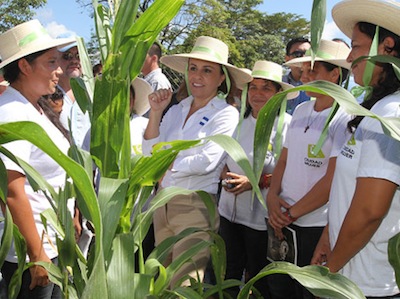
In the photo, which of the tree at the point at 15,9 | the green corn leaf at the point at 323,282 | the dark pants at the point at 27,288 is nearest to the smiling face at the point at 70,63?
the dark pants at the point at 27,288

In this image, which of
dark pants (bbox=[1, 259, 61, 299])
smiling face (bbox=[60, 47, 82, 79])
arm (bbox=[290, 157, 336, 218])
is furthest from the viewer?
smiling face (bbox=[60, 47, 82, 79])

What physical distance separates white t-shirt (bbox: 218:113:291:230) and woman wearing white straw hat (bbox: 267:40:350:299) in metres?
0.21

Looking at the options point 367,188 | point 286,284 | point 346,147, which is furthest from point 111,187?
point 286,284

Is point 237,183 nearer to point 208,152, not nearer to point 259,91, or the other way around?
point 208,152

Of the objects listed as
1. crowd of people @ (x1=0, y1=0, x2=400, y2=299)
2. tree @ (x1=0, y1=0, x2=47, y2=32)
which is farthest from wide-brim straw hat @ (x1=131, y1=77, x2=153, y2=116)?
tree @ (x1=0, y1=0, x2=47, y2=32)

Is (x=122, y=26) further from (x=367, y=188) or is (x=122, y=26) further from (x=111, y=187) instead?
(x=367, y=188)

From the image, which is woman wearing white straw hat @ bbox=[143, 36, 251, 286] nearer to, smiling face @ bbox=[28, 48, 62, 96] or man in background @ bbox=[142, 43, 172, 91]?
smiling face @ bbox=[28, 48, 62, 96]

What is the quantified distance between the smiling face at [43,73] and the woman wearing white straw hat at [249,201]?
1047 millimetres

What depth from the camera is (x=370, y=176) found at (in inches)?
51.4

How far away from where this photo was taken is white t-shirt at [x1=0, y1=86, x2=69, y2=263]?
168 centimetres

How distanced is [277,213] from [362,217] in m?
0.92

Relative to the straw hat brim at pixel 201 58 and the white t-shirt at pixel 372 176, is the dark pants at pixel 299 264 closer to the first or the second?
the white t-shirt at pixel 372 176

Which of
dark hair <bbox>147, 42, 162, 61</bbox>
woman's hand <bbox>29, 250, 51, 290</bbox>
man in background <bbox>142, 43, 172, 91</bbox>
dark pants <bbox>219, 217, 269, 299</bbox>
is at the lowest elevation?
dark pants <bbox>219, 217, 269, 299</bbox>

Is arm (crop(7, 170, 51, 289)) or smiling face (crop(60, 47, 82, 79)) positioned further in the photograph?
smiling face (crop(60, 47, 82, 79))
